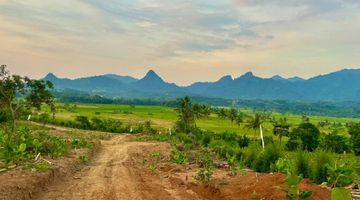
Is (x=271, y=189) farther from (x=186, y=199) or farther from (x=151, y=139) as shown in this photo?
(x=151, y=139)

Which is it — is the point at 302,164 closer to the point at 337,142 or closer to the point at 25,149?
the point at 25,149

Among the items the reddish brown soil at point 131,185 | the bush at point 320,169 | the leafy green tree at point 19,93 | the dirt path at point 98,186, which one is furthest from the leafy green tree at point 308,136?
the dirt path at point 98,186

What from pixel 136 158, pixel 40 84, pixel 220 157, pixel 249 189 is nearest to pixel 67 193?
pixel 249 189

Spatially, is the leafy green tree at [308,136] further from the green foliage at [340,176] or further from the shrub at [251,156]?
the green foliage at [340,176]

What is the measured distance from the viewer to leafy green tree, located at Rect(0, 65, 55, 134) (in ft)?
110

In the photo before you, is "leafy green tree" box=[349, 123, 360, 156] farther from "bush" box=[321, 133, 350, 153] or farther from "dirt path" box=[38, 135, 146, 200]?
"dirt path" box=[38, 135, 146, 200]

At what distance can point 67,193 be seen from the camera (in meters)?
17.3

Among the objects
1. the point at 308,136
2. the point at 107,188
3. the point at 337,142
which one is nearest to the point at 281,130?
the point at 308,136

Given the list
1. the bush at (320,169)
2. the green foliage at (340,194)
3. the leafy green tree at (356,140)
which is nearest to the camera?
the green foliage at (340,194)

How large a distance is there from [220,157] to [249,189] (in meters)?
18.1

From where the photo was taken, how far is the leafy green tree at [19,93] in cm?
3362

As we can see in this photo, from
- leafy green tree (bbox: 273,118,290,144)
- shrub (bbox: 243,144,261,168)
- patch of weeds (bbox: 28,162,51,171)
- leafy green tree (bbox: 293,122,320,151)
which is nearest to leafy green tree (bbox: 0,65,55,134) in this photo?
patch of weeds (bbox: 28,162,51,171)

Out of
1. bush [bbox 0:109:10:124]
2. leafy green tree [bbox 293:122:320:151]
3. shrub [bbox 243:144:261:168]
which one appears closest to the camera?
shrub [bbox 243:144:261:168]

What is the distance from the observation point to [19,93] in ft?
131
